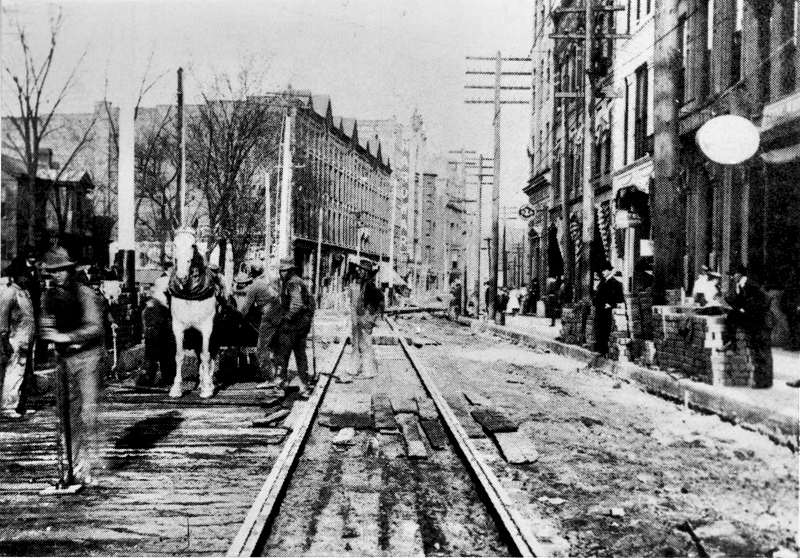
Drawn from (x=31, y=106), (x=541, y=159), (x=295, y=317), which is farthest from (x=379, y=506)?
(x=541, y=159)

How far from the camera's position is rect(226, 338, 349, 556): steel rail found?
4.50 m

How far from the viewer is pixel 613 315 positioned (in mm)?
15453

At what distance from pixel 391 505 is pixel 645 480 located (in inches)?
87.7

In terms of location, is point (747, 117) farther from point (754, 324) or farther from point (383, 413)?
point (383, 413)

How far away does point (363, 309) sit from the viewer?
12.6 metres

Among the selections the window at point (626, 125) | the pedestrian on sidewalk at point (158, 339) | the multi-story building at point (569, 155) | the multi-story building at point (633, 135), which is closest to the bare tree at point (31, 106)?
the pedestrian on sidewalk at point (158, 339)

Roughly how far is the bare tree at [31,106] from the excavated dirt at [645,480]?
6825 mm

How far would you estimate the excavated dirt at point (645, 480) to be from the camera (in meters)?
4.70

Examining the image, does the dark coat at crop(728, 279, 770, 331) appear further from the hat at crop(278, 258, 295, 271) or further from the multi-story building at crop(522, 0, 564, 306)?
the multi-story building at crop(522, 0, 564, 306)

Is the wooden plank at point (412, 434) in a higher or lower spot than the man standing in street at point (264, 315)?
lower

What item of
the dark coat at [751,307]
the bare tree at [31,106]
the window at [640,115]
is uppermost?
the window at [640,115]

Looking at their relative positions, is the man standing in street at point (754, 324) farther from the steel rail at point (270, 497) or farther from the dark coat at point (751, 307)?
the steel rail at point (270, 497)

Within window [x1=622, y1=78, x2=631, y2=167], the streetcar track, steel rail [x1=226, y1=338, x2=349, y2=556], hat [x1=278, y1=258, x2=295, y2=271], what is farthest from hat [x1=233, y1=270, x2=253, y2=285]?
window [x1=622, y1=78, x2=631, y2=167]

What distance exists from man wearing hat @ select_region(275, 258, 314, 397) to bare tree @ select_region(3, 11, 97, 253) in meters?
4.07
